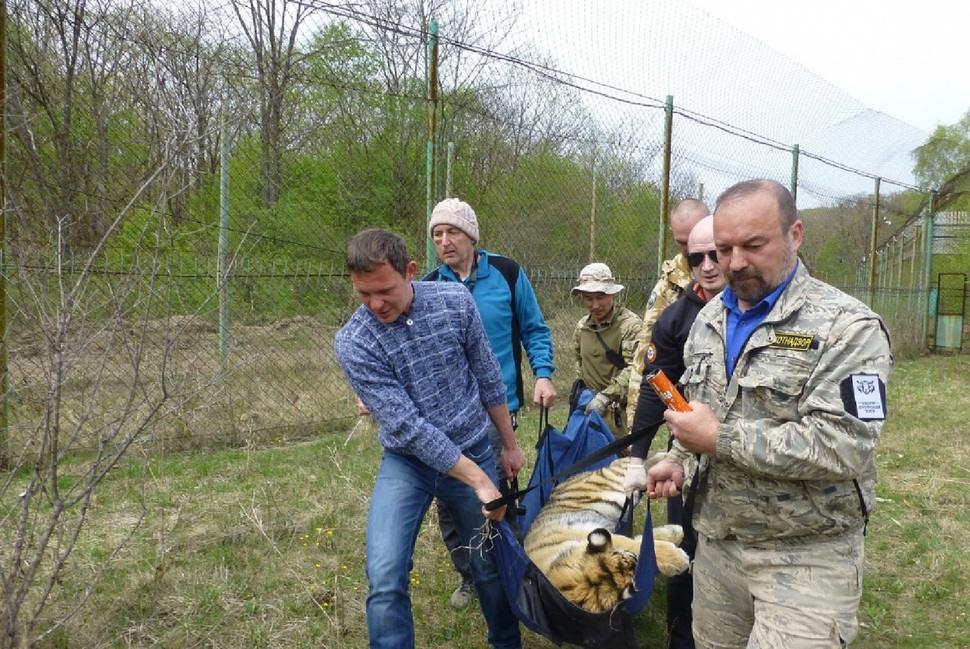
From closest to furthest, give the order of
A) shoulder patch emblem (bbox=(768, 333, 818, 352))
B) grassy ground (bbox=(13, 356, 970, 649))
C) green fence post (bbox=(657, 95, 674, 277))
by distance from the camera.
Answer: shoulder patch emblem (bbox=(768, 333, 818, 352))
grassy ground (bbox=(13, 356, 970, 649))
green fence post (bbox=(657, 95, 674, 277))

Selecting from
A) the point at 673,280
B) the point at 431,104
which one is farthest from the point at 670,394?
the point at 431,104

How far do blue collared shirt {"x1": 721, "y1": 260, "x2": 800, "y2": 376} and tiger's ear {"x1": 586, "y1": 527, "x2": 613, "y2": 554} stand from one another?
1.16 meters

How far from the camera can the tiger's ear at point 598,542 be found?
2.88 meters

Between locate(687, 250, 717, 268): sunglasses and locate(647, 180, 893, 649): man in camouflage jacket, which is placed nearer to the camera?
locate(647, 180, 893, 649): man in camouflage jacket

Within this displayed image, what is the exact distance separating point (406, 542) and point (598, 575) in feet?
2.63

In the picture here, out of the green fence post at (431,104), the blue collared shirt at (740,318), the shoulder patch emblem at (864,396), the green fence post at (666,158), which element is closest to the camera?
the shoulder patch emblem at (864,396)

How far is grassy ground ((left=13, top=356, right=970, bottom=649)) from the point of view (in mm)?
3053

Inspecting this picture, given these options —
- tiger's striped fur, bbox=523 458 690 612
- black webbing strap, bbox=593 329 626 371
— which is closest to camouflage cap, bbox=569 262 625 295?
black webbing strap, bbox=593 329 626 371

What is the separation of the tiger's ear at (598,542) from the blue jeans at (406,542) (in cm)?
38

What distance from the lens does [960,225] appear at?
630 inches

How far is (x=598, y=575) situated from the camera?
2842mm

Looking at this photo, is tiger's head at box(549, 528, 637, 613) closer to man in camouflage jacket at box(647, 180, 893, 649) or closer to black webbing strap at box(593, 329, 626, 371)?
man in camouflage jacket at box(647, 180, 893, 649)

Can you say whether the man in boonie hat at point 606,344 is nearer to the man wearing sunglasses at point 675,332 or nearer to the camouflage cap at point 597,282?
the camouflage cap at point 597,282

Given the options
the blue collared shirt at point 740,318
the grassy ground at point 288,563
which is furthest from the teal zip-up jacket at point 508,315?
the blue collared shirt at point 740,318
